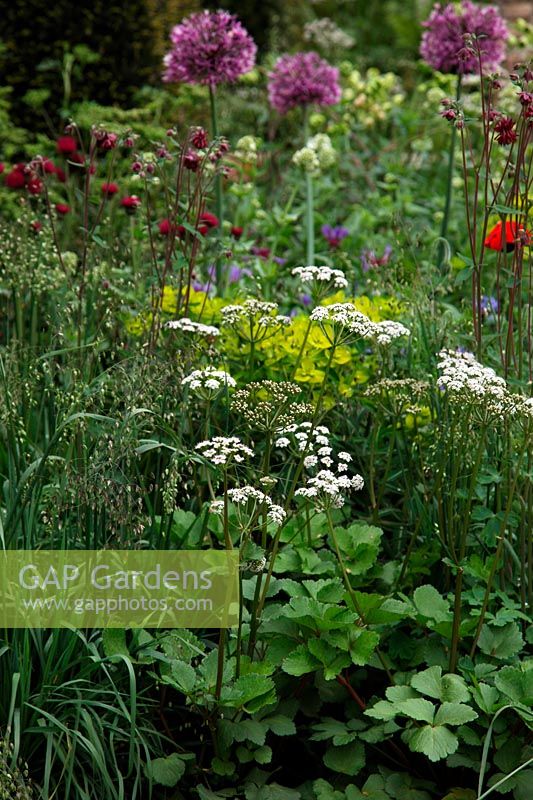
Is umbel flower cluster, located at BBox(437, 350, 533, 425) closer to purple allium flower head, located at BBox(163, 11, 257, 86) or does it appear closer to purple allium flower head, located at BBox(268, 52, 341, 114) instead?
purple allium flower head, located at BBox(163, 11, 257, 86)

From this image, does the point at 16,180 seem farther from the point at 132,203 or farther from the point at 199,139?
the point at 199,139

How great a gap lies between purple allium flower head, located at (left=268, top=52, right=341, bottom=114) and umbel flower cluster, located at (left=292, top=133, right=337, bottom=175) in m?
0.18

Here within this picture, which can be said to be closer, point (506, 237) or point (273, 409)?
point (273, 409)

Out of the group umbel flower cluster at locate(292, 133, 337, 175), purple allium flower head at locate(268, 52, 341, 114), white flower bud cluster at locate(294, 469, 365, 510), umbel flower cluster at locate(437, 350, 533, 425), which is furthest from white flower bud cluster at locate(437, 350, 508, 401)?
purple allium flower head at locate(268, 52, 341, 114)

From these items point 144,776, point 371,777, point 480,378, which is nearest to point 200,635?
point 144,776

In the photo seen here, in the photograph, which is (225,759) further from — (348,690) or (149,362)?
(149,362)

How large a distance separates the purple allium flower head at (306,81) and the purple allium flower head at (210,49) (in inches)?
30.9

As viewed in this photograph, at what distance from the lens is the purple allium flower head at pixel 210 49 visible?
3.74 m

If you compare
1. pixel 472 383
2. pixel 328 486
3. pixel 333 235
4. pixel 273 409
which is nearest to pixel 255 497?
pixel 328 486

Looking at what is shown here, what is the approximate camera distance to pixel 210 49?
12.2 ft

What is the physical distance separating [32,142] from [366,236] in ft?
7.19

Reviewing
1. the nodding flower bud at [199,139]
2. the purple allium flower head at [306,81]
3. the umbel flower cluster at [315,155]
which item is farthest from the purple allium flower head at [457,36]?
the nodding flower bud at [199,139]

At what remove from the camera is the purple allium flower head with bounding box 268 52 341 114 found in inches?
180

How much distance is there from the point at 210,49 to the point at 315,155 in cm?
74
